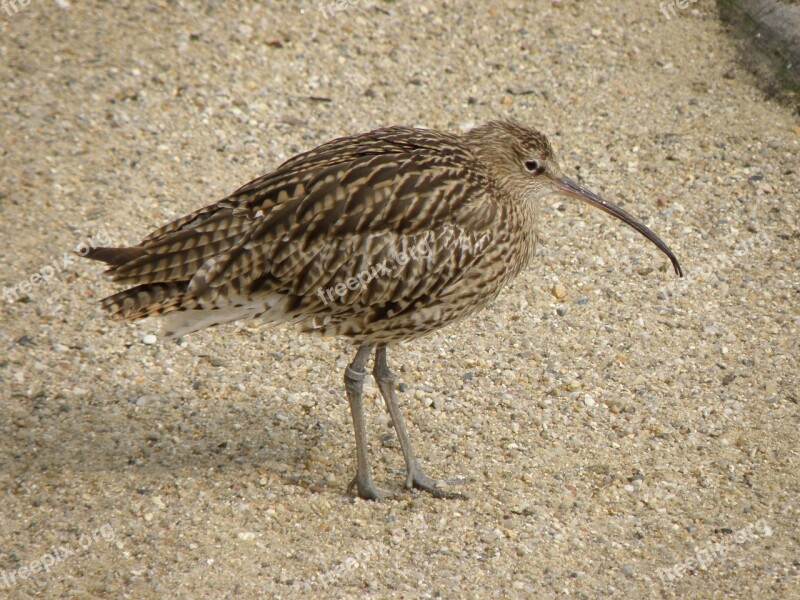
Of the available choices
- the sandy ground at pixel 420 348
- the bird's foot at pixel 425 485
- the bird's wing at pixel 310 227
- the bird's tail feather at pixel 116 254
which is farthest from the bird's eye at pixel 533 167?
the bird's tail feather at pixel 116 254

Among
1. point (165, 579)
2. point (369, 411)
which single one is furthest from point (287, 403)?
point (165, 579)

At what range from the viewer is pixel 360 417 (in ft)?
20.4

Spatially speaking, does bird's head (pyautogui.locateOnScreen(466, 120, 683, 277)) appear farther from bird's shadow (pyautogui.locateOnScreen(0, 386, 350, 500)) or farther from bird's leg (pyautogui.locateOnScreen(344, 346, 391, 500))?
bird's shadow (pyautogui.locateOnScreen(0, 386, 350, 500))

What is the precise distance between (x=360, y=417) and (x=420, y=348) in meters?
1.44

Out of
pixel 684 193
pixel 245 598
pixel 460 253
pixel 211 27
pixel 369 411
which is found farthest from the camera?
pixel 211 27

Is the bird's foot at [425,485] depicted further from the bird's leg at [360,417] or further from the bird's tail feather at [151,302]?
the bird's tail feather at [151,302]

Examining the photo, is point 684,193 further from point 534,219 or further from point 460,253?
point 460,253

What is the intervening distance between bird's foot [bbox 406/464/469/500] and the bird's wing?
146cm

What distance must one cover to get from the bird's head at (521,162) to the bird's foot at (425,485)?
1.87m

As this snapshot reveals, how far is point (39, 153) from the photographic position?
8836mm

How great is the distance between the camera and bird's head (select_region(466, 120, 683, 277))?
21.2ft

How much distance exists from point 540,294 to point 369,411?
5.92 feet

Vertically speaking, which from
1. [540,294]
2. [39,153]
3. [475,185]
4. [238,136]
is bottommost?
[39,153]

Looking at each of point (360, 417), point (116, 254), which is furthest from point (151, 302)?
point (360, 417)
